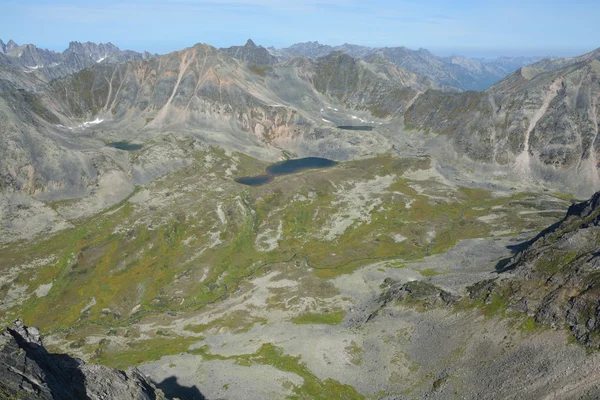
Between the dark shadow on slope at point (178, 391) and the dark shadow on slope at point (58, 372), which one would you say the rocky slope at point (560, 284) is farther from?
the dark shadow on slope at point (58, 372)

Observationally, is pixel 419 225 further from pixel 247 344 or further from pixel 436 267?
pixel 247 344

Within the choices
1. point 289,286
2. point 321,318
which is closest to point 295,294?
point 289,286

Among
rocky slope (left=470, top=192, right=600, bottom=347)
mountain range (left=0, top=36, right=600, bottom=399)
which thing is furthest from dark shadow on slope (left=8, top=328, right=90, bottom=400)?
rocky slope (left=470, top=192, right=600, bottom=347)

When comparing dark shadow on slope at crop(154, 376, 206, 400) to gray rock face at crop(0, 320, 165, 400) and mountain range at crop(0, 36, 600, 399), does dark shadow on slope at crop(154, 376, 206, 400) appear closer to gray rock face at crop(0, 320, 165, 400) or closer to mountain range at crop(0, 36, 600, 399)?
mountain range at crop(0, 36, 600, 399)

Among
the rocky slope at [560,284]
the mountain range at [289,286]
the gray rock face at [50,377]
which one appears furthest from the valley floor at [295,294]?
the gray rock face at [50,377]

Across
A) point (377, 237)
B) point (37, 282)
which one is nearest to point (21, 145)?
point (37, 282)

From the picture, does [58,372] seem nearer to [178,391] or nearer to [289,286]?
[178,391]
